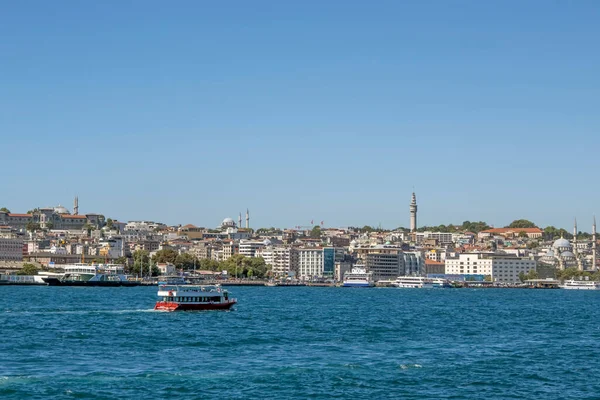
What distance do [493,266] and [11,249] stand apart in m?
70.2

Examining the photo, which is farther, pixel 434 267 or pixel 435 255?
pixel 435 255

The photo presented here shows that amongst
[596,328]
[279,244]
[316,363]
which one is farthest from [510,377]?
[279,244]

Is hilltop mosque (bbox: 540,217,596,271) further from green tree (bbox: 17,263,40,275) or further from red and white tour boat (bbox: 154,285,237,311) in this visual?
red and white tour boat (bbox: 154,285,237,311)

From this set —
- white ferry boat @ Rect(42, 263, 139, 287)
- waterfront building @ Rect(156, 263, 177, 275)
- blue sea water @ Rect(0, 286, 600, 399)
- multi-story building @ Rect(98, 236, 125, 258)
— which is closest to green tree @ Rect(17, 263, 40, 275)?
white ferry boat @ Rect(42, 263, 139, 287)

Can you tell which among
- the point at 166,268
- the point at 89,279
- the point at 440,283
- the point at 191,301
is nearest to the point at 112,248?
the point at 166,268

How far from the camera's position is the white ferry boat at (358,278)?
142750 millimetres

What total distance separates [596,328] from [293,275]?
116 metres

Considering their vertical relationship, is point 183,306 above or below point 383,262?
below

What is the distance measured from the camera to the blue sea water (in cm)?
2538

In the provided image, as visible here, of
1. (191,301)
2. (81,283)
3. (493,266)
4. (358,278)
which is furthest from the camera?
(493,266)

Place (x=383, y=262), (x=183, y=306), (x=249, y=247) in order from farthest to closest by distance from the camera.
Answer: (x=249, y=247), (x=383, y=262), (x=183, y=306)

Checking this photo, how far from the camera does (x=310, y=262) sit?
164 m

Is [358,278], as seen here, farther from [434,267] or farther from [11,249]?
[11,249]

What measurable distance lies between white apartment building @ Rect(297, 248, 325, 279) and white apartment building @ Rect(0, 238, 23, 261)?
40629 mm
